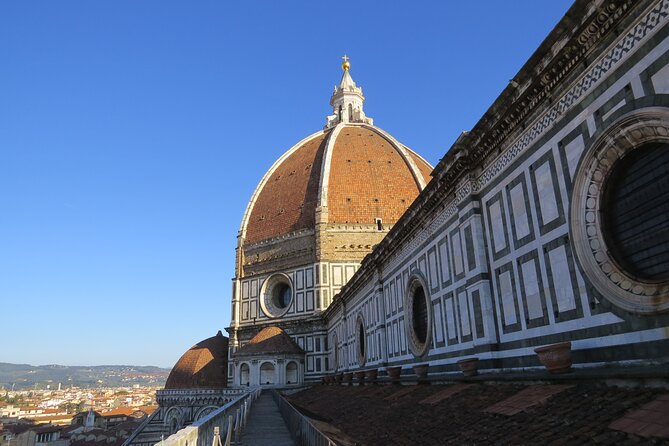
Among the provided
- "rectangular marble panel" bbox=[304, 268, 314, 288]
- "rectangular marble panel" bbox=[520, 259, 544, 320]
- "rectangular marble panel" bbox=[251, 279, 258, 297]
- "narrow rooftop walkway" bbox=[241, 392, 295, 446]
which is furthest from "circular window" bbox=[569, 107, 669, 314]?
"rectangular marble panel" bbox=[251, 279, 258, 297]

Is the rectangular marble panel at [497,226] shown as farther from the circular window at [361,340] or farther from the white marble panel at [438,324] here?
the circular window at [361,340]

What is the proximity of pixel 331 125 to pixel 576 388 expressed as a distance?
6330cm

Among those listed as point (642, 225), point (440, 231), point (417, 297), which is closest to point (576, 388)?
point (642, 225)

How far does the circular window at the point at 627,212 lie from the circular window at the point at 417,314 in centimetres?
828

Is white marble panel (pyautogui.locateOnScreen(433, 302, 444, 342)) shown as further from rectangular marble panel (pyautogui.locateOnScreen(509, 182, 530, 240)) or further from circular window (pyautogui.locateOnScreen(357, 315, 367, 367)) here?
circular window (pyautogui.locateOnScreen(357, 315, 367, 367))

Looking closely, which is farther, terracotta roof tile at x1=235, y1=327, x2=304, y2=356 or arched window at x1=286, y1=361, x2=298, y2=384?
arched window at x1=286, y1=361, x2=298, y2=384

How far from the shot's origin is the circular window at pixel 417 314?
1606 centimetres

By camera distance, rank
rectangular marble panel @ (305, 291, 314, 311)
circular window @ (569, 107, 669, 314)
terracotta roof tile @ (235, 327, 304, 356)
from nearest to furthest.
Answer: circular window @ (569, 107, 669, 314), terracotta roof tile @ (235, 327, 304, 356), rectangular marble panel @ (305, 291, 314, 311)

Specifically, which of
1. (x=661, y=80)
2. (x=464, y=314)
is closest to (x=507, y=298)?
(x=464, y=314)

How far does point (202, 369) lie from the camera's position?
168ft

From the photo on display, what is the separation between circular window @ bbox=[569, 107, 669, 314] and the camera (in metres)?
6.39

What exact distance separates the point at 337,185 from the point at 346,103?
2169 centimetres

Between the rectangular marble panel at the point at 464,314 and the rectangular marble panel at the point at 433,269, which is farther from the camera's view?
the rectangular marble panel at the point at 433,269

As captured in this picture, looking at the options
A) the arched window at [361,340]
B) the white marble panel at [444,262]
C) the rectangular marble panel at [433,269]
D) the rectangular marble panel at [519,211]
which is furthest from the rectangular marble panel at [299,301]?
the rectangular marble panel at [519,211]
